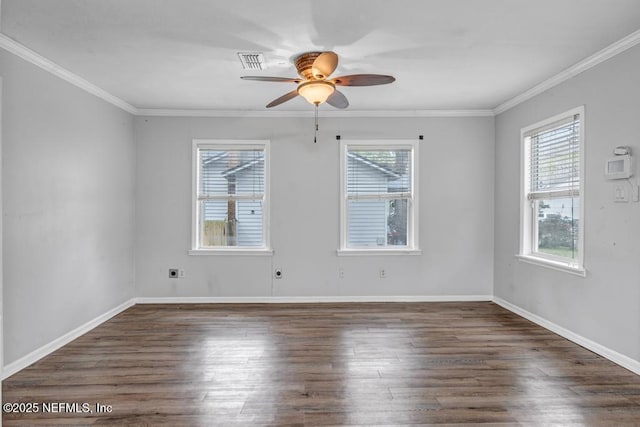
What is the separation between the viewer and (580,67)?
10.6 feet

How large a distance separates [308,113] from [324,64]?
2132 millimetres

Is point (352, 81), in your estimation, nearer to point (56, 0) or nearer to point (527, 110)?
point (56, 0)

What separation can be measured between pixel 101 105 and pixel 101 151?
51 cm

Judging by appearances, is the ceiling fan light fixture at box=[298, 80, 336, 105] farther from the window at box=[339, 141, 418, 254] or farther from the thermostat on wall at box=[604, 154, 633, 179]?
the thermostat on wall at box=[604, 154, 633, 179]

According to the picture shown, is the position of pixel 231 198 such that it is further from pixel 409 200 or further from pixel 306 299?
pixel 409 200

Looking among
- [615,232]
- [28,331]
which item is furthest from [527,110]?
[28,331]

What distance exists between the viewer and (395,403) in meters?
2.35

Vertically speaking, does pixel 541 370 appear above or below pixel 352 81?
below

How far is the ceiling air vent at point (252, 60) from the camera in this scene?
3004mm

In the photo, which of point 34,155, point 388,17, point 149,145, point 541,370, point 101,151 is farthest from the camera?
point 149,145

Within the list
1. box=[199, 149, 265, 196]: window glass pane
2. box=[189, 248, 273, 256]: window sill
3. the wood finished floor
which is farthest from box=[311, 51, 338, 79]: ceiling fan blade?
box=[189, 248, 273, 256]: window sill

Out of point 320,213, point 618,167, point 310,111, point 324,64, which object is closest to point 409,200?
point 320,213

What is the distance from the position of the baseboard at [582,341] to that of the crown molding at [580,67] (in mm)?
2432

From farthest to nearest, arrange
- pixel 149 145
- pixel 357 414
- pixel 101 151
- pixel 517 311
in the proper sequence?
pixel 149 145
pixel 517 311
pixel 101 151
pixel 357 414
